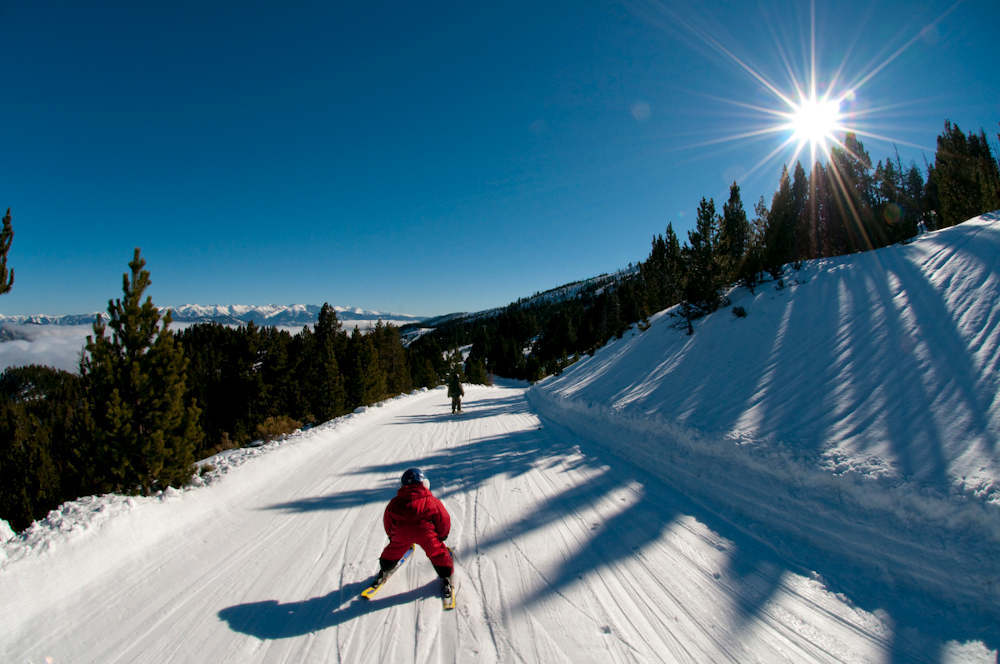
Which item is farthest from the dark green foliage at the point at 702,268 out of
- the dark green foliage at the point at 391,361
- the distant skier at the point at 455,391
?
the dark green foliage at the point at 391,361

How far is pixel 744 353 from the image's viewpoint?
11.0 m

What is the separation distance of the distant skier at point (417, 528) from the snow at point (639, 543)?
342mm

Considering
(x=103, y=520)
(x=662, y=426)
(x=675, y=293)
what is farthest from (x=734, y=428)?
(x=675, y=293)

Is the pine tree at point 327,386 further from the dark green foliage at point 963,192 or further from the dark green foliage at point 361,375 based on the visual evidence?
the dark green foliage at point 963,192

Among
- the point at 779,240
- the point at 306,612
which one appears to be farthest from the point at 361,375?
the point at 779,240

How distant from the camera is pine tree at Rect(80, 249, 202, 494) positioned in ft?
20.9

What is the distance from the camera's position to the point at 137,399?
6.81 meters

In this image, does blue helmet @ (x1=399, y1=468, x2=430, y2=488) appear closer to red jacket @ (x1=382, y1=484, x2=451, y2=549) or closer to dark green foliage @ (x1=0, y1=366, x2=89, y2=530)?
red jacket @ (x1=382, y1=484, x2=451, y2=549)

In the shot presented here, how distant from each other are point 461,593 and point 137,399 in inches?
290

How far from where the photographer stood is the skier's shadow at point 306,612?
3383mm

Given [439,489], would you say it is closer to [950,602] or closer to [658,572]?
[658,572]

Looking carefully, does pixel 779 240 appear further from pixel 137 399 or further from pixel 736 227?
pixel 137 399

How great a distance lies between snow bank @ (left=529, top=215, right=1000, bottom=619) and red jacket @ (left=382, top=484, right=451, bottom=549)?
4339 millimetres

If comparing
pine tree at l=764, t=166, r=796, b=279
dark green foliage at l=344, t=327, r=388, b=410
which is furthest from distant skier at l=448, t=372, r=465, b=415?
pine tree at l=764, t=166, r=796, b=279
